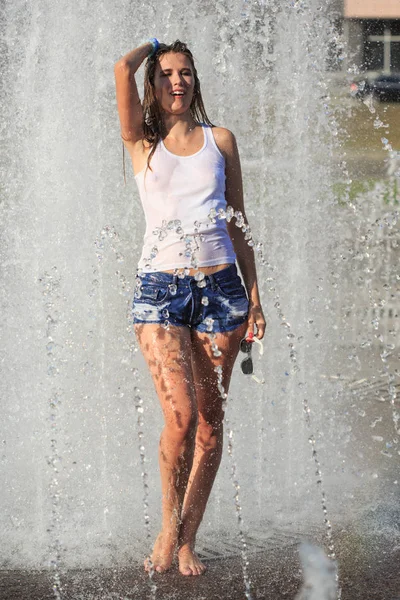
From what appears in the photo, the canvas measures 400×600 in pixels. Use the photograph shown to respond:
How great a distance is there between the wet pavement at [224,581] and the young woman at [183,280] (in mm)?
88

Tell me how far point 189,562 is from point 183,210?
44.0 inches

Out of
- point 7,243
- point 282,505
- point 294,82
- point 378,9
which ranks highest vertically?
point 378,9

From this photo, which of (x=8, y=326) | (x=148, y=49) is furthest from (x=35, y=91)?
(x=148, y=49)

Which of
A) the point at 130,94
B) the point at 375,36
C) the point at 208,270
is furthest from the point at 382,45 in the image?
the point at 208,270

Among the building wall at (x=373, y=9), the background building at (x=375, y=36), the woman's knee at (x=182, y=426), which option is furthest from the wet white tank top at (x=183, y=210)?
the background building at (x=375, y=36)

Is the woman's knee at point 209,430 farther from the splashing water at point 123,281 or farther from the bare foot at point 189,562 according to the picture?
the splashing water at point 123,281

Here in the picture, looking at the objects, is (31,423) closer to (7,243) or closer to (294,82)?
(7,243)

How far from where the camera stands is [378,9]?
853 inches

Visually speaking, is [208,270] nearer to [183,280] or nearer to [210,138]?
[183,280]

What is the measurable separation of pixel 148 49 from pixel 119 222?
71.9 inches

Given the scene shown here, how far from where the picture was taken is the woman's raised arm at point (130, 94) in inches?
127

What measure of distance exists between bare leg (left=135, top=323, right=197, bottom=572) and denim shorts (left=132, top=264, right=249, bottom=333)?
40mm

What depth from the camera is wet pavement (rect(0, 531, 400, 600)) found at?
10.2 feet

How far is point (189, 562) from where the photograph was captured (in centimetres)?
328
